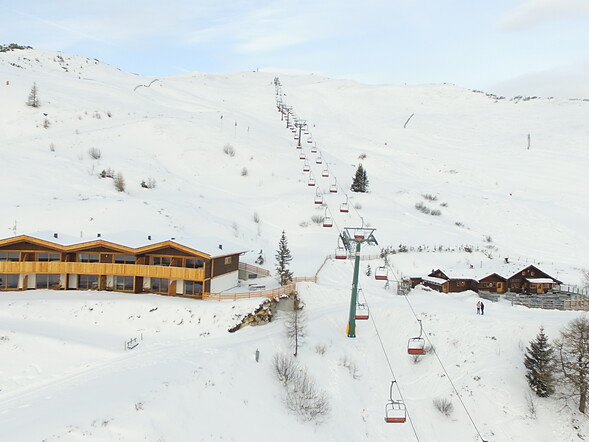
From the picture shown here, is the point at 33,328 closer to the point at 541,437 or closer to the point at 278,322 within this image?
the point at 278,322

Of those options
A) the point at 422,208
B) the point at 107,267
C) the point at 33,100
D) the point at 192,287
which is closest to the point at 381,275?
the point at 192,287

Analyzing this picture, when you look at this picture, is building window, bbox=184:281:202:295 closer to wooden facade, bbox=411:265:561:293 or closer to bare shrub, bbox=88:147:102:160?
wooden facade, bbox=411:265:561:293

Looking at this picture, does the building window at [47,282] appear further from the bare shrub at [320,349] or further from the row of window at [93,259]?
the bare shrub at [320,349]

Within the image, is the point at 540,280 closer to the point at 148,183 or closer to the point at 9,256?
the point at 9,256

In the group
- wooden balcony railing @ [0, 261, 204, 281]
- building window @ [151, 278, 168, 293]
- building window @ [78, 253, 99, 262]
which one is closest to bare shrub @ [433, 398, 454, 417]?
wooden balcony railing @ [0, 261, 204, 281]

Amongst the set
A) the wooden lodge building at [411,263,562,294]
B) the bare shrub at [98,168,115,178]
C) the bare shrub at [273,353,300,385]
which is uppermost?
the bare shrub at [98,168,115,178]

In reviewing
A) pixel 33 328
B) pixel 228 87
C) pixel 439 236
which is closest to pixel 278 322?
pixel 33 328
